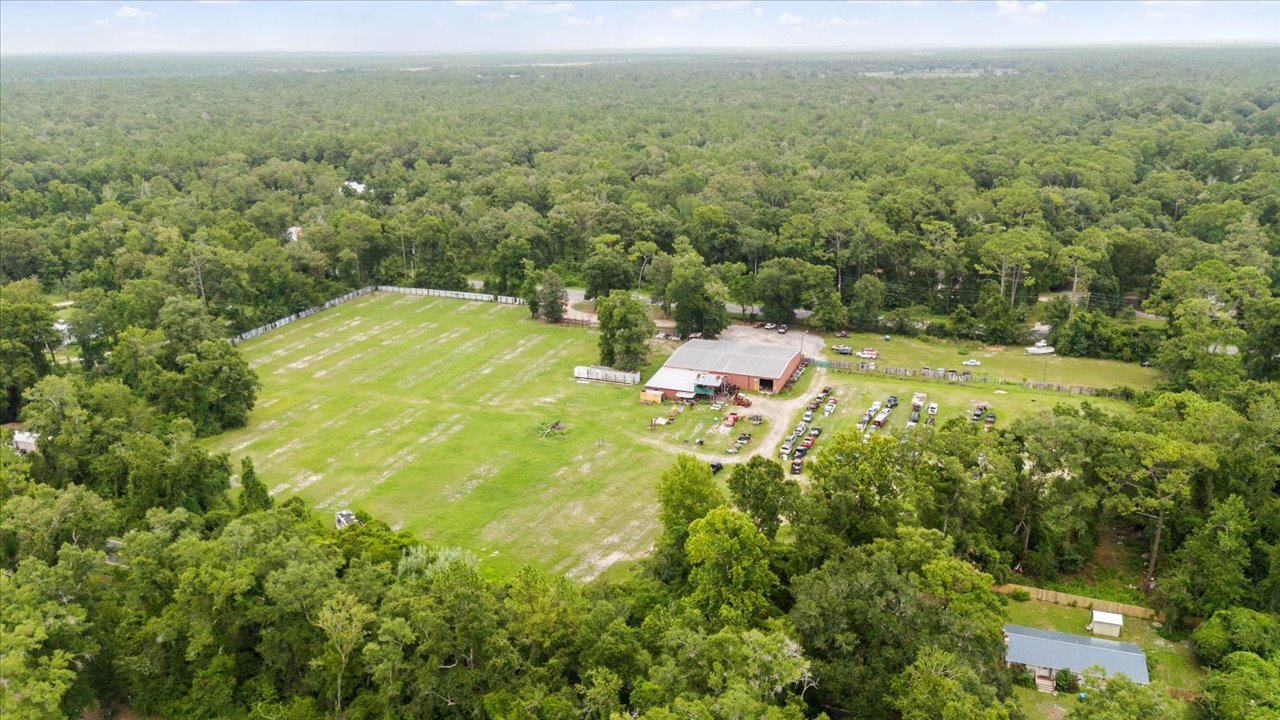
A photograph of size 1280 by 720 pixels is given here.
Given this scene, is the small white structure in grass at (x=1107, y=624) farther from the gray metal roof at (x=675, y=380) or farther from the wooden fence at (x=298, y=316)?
the wooden fence at (x=298, y=316)

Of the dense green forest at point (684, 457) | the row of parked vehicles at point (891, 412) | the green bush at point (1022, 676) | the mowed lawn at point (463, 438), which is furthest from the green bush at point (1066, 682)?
the row of parked vehicles at point (891, 412)

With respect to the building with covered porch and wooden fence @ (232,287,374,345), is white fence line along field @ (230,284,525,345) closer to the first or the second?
wooden fence @ (232,287,374,345)

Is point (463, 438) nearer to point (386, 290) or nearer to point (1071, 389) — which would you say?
point (386, 290)

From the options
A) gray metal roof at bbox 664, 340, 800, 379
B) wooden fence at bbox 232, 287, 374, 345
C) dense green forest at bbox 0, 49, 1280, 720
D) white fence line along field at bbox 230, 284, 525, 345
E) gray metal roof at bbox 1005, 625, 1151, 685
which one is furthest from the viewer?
white fence line along field at bbox 230, 284, 525, 345

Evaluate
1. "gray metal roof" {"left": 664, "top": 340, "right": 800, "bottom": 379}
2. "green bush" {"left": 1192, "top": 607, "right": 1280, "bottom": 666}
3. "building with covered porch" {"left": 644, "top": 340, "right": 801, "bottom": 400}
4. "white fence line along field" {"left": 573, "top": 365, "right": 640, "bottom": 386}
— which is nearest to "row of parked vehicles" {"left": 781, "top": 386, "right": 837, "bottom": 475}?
"building with covered porch" {"left": 644, "top": 340, "right": 801, "bottom": 400}

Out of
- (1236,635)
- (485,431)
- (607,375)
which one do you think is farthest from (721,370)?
(1236,635)

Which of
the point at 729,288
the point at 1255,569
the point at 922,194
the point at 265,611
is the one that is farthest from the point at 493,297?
the point at 1255,569
